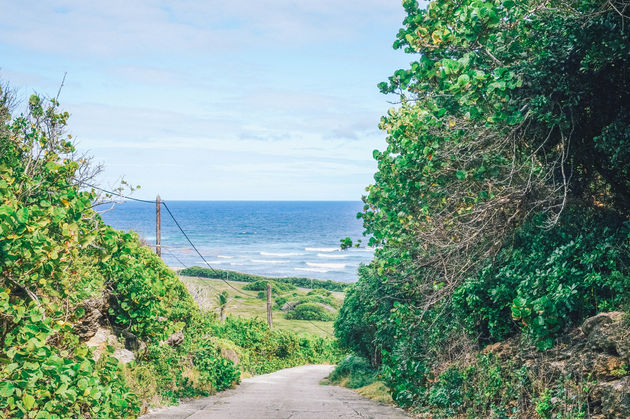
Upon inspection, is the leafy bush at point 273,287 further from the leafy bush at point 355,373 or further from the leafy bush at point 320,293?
the leafy bush at point 355,373

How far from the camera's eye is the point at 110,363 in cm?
690

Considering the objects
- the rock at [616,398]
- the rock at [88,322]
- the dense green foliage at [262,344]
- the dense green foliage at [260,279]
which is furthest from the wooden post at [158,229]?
the dense green foliage at [260,279]

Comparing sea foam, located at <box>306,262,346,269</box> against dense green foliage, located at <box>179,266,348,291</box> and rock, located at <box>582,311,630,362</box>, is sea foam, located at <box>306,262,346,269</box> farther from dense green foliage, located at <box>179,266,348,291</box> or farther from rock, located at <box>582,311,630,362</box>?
rock, located at <box>582,311,630,362</box>

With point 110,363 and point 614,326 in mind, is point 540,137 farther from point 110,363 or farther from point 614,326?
point 110,363

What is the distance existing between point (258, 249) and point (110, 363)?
116 m

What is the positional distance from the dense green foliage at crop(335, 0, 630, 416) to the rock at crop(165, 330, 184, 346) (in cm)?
549

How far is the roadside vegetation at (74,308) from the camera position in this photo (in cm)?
483

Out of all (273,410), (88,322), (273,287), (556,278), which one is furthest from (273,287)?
(556,278)

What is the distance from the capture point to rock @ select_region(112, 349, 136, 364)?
9.23 meters

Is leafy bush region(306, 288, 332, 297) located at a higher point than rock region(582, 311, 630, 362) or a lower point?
lower

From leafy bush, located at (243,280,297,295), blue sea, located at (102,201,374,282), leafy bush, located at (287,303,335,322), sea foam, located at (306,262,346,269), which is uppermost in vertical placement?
blue sea, located at (102,201,374,282)

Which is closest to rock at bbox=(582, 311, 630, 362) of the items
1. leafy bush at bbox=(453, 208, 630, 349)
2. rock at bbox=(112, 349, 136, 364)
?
leafy bush at bbox=(453, 208, 630, 349)

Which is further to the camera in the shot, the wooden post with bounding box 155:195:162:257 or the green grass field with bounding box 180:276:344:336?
the green grass field with bounding box 180:276:344:336

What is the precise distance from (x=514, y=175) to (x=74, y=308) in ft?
22.2
